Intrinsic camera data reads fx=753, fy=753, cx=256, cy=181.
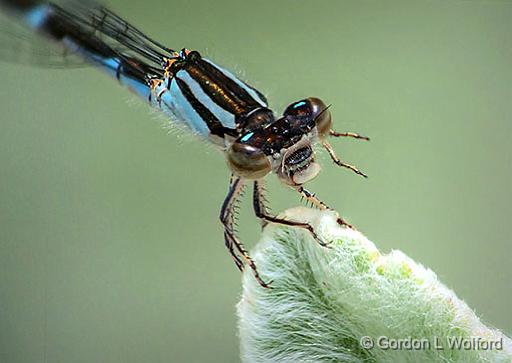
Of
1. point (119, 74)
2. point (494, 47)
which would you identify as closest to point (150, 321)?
point (119, 74)

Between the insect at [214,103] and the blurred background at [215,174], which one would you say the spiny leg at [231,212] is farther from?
the blurred background at [215,174]

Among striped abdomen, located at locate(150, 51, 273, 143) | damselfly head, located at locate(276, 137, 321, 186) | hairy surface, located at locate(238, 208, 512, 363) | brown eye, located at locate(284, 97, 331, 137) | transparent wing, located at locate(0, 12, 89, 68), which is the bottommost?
hairy surface, located at locate(238, 208, 512, 363)

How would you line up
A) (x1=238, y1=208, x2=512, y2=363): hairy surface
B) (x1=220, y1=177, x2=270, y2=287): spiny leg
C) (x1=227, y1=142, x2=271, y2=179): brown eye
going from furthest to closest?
(x1=220, y1=177, x2=270, y2=287): spiny leg < (x1=227, y1=142, x2=271, y2=179): brown eye < (x1=238, y1=208, x2=512, y2=363): hairy surface

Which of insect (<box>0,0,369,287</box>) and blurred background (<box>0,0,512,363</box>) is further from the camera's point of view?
blurred background (<box>0,0,512,363</box>)

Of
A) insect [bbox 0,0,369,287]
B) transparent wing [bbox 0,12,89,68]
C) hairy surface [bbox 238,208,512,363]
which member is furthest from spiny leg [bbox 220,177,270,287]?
transparent wing [bbox 0,12,89,68]

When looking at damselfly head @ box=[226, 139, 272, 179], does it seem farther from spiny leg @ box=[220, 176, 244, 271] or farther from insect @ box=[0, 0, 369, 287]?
spiny leg @ box=[220, 176, 244, 271]

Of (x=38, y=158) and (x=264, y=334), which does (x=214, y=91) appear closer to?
(x=264, y=334)

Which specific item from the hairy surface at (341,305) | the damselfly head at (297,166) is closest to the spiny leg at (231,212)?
the damselfly head at (297,166)

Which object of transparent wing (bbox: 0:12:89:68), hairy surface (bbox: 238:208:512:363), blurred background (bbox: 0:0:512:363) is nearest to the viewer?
hairy surface (bbox: 238:208:512:363)
